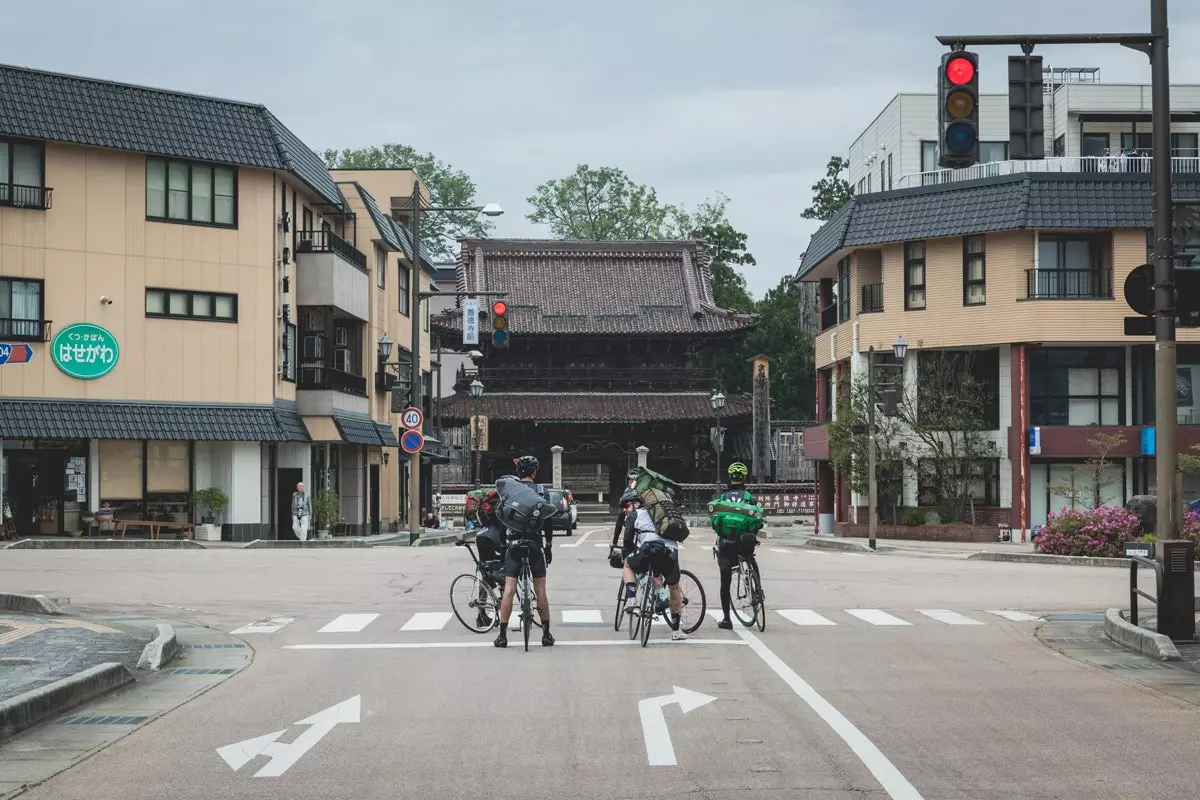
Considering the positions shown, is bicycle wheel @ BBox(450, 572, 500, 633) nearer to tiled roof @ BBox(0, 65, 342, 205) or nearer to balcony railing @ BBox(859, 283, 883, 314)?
tiled roof @ BBox(0, 65, 342, 205)

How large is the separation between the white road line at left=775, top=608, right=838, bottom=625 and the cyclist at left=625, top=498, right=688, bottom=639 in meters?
2.76

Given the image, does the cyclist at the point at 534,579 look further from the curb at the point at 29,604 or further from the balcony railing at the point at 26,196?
the balcony railing at the point at 26,196

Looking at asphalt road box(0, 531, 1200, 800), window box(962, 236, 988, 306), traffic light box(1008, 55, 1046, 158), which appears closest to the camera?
Answer: asphalt road box(0, 531, 1200, 800)

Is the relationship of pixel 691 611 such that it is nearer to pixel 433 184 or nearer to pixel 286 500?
pixel 286 500

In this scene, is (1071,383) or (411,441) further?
(1071,383)

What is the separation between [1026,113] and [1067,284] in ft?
111

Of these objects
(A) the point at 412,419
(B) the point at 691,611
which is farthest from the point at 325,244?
(B) the point at 691,611

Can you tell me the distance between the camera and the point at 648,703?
11422 mm

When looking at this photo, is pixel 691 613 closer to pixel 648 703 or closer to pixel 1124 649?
pixel 1124 649

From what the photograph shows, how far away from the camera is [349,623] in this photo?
18.6 metres

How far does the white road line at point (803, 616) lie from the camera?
18.6 m

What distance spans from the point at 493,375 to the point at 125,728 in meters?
57.9

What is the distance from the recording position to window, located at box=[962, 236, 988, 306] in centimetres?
4609

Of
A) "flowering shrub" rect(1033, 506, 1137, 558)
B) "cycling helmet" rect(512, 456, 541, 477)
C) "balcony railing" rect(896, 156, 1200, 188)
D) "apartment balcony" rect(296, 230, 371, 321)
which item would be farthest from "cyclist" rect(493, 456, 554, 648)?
"balcony railing" rect(896, 156, 1200, 188)
